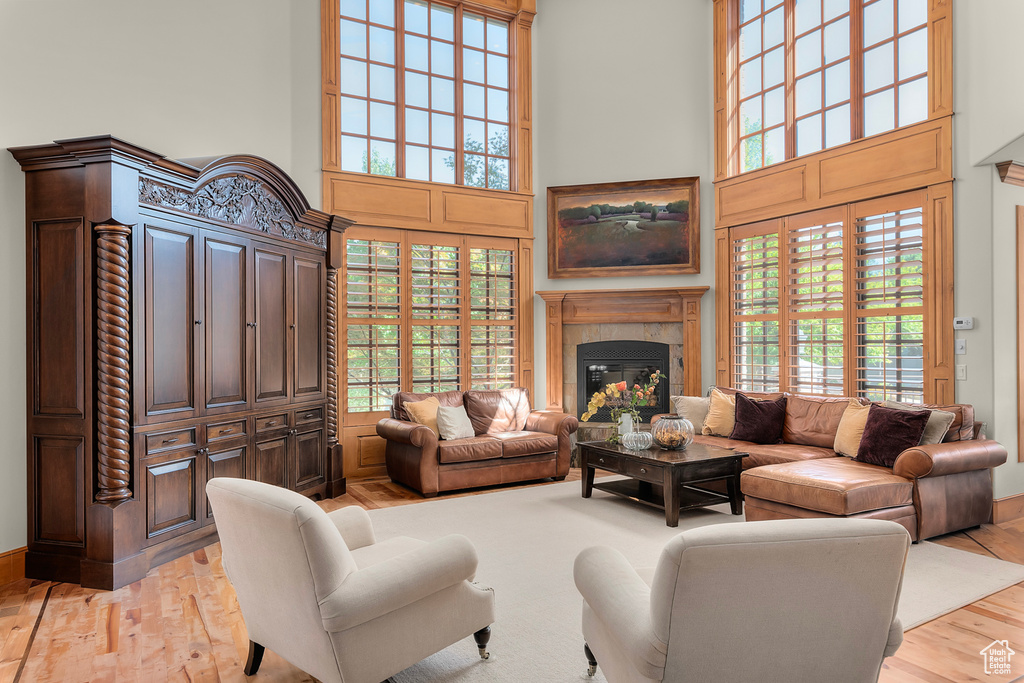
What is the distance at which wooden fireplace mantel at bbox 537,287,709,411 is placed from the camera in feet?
24.4

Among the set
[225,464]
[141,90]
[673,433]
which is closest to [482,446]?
[673,433]

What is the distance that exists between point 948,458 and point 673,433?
1897mm

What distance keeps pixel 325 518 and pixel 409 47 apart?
649 cm

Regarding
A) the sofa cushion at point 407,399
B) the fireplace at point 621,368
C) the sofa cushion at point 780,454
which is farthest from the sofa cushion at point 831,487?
the sofa cushion at point 407,399

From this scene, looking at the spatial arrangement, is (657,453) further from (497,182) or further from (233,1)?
(233,1)

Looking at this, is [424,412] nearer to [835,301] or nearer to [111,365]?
[111,365]

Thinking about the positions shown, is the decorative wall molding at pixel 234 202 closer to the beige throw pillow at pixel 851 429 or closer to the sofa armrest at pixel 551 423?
the sofa armrest at pixel 551 423

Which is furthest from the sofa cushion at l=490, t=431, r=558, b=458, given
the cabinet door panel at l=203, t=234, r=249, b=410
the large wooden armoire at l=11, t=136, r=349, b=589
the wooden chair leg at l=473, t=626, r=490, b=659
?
the wooden chair leg at l=473, t=626, r=490, b=659

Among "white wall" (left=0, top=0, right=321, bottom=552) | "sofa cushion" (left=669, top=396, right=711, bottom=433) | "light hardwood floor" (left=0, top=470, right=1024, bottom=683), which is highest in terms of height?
"white wall" (left=0, top=0, right=321, bottom=552)

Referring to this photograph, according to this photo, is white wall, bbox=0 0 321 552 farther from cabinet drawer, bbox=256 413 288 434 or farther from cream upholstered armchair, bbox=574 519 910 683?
cream upholstered armchair, bbox=574 519 910 683

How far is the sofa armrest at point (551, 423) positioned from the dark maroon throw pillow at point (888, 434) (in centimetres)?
261

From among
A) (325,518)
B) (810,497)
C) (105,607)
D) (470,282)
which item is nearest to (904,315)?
(810,497)

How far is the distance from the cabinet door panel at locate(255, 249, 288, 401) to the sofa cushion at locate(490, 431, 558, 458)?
6.97 ft

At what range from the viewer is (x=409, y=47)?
23.9 ft
